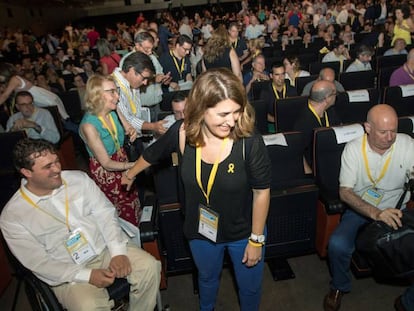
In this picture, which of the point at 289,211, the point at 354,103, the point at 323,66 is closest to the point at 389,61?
the point at 323,66

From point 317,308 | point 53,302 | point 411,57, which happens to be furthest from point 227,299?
point 411,57

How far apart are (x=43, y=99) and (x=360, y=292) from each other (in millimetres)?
3784

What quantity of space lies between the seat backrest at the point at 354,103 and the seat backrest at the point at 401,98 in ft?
0.39

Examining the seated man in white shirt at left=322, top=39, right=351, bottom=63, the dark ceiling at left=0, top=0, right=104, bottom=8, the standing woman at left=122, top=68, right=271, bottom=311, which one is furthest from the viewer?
the dark ceiling at left=0, top=0, right=104, bottom=8

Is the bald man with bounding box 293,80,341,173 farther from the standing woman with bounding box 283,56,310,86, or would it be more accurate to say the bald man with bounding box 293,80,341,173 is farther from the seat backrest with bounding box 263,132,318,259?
the standing woman with bounding box 283,56,310,86

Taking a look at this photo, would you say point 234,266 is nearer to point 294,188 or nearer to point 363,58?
point 294,188

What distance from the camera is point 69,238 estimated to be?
171cm

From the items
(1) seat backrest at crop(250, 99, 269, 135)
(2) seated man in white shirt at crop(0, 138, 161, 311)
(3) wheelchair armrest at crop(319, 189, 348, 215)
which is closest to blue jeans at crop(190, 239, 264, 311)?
(2) seated man in white shirt at crop(0, 138, 161, 311)

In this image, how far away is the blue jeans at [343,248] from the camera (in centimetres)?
186

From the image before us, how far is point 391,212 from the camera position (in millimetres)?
1686

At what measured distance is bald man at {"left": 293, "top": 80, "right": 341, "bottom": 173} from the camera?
257 centimetres

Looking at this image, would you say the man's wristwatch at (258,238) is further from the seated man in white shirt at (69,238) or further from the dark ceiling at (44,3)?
the dark ceiling at (44,3)

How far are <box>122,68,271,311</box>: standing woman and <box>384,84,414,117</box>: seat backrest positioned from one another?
257 centimetres

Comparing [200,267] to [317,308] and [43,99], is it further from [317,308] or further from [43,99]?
[43,99]
